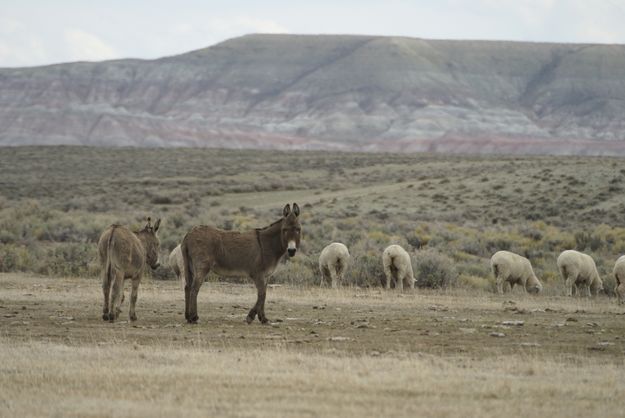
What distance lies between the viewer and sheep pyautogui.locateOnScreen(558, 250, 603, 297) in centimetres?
2564

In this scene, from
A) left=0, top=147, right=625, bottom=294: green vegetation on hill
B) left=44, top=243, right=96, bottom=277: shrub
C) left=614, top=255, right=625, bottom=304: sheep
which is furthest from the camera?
left=0, top=147, right=625, bottom=294: green vegetation on hill

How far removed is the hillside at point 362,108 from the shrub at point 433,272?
140341 mm

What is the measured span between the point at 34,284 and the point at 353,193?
121ft

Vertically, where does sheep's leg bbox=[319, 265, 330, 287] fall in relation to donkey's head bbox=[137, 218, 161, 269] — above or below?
below

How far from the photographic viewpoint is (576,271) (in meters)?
25.7

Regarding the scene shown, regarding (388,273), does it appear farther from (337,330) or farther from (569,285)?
(337,330)

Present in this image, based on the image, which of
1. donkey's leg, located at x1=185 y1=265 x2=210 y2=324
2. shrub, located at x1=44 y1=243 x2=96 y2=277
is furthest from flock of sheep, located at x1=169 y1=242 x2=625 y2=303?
donkey's leg, located at x1=185 y1=265 x2=210 y2=324

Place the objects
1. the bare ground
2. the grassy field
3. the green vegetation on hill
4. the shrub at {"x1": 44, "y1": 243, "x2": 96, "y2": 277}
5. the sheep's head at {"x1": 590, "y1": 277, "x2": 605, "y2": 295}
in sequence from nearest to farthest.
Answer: the bare ground < the grassy field < the sheep's head at {"x1": 590, "y1": 277, "x2": 605, "y2": 295} < the shrub at {"x1": 44, "y1": 243, "x2": 96, "y2": 277} < the green vegetation on hill

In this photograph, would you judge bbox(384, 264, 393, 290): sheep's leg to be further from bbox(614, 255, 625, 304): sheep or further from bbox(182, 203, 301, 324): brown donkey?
bbox(182, 203, 301, 324): brown donkey

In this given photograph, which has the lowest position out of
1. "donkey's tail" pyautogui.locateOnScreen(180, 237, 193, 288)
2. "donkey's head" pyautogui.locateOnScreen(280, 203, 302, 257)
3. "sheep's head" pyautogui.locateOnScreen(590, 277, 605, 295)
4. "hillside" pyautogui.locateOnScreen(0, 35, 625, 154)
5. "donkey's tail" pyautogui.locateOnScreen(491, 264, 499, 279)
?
"sheep's head" pyautogui.locateOnScreen(590, 277, 605, 295)

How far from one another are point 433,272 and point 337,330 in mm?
11393

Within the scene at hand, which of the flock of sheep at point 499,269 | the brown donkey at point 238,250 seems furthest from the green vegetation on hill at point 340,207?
the brown donkey at point 238,250

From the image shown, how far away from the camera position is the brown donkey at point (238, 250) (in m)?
16.9

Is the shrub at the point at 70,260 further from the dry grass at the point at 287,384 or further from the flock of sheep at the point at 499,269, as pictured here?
the dry grass at the point at 287,384
